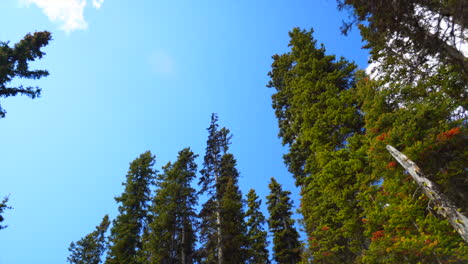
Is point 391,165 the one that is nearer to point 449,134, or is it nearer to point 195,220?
point 449,134

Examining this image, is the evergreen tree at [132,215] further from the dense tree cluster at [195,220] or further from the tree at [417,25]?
the tree at [417,25]

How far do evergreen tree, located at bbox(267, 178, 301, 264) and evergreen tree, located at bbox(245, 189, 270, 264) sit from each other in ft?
3.78

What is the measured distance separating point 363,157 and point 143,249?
19.6m

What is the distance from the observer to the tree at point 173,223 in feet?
66.9

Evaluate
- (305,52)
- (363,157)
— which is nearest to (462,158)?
(363,157)

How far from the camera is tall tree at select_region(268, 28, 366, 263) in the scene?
1067 centimetres

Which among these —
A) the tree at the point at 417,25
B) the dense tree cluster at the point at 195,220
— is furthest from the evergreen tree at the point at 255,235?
the tree at the point at 417,25

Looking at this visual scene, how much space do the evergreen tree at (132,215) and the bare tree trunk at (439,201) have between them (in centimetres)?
1995

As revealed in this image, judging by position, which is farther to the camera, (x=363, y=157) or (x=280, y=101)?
(x=280, y=101)

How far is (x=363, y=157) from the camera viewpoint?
1041cm

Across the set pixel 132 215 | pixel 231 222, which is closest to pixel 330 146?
pixel 231 222

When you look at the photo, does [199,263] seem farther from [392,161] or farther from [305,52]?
[305,52]

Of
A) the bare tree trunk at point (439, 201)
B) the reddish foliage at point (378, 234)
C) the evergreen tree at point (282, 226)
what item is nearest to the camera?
the bare tree trunk at point (439, 201)

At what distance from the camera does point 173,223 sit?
70.1ft
